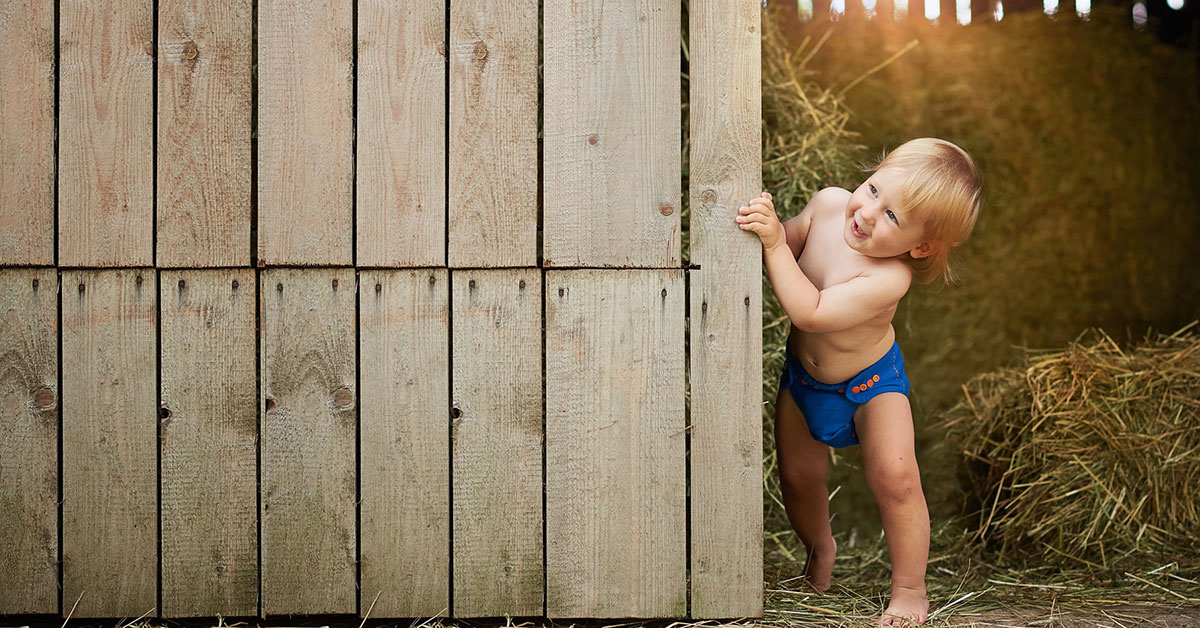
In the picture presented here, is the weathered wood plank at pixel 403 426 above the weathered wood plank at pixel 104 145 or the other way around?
the other way around

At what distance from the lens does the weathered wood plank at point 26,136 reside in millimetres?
2473

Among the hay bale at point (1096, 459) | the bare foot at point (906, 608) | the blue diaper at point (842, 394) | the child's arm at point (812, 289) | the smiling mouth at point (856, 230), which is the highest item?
the smiling mouth at point (856, 230)

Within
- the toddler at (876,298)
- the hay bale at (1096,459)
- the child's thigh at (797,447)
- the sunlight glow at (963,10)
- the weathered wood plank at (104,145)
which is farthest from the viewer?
the sunlight glow at (963,10)

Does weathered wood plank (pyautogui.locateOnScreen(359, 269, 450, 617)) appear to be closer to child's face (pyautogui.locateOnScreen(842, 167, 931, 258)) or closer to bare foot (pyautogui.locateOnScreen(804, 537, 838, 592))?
child's face (pyautogui.locateOnScreen(842, 167, 931, 258))

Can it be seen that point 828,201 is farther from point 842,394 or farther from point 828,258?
point 842,394

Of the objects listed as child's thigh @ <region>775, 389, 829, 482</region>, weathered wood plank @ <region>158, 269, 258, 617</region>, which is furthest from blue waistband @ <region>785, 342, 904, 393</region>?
weathered wood plank @ <region>158, 269, 258, 617</region>

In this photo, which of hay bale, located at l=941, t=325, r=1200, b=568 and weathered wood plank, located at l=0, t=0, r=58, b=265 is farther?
hay bale, located at l=941, t=325, r=1200, b=568

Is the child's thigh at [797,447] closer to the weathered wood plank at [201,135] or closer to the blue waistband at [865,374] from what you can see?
the blue waistband at [865,374]

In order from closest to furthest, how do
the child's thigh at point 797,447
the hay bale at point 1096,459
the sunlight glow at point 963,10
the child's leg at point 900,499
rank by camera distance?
the child's leg at point 900,499
the child's thigh at point 797,447
the hay bale at point 1096,459
the sunlight glow at point 963,10

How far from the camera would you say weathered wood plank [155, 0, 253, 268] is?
97.5 inches

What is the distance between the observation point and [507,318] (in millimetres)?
2514

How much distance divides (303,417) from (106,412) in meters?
0.44

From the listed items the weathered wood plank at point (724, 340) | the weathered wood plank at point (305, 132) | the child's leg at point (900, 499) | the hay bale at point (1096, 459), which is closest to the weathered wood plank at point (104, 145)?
the weathered wood plank at point (305, 132)

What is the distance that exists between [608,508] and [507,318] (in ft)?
1.60
